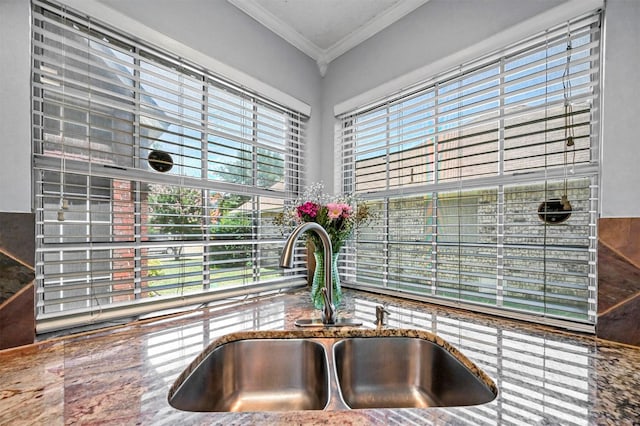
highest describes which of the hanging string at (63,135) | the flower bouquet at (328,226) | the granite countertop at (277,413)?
the hanging string at (63,135)

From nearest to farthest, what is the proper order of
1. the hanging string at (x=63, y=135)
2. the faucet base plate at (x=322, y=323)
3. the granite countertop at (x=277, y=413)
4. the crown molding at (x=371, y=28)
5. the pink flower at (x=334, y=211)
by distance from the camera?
the granite countertop at (x=277, y=413)
the hanging string at (x=63, y=135)
the faucet base plate at (x=322, y=323)
the pink flower at (x=334, y=211)
the crown molding at (x=371, y=28)

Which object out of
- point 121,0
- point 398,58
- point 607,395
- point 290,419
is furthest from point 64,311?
point 398,58

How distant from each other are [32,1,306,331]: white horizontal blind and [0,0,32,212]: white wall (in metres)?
0.04

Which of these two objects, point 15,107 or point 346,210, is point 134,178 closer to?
point 15,107

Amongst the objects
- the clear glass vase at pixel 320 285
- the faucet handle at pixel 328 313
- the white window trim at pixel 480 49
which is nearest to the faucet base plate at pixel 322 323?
the faucet handle at pixel 328 313

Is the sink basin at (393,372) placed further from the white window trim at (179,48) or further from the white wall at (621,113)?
the white window trim at (179,48)

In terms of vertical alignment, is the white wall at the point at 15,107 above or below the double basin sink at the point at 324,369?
above

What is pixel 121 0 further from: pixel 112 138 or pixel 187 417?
pixel 187 417

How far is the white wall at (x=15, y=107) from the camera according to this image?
2.97ft

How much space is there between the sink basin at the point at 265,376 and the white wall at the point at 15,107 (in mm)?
840

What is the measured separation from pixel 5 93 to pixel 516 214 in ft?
6.41

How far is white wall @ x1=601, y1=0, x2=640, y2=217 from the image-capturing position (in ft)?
3.13

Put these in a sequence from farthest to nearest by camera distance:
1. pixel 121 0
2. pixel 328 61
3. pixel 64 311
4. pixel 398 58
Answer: pixel 328 61, pixel 398 58, pixel 121 0, pixel 64 311

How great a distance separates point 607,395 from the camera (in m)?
0.65
